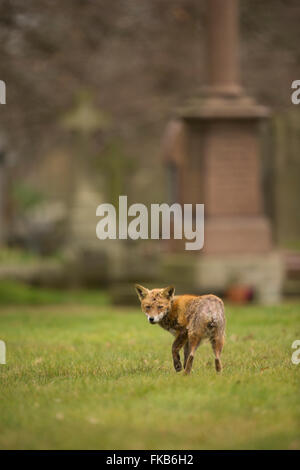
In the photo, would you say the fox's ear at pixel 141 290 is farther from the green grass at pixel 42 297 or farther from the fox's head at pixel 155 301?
the green grass at pixel 42 297

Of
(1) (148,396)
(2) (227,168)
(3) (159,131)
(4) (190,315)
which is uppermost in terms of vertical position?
(3) (159,131)

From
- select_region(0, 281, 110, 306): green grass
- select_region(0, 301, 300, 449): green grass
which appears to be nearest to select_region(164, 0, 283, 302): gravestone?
select_region(0, 281, 110, 306): green grass

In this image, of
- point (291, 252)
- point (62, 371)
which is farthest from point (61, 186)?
point (62, 371)

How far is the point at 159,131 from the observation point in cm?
3002

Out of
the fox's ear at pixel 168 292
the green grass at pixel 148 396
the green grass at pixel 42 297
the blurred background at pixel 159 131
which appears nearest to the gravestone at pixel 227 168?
the blurred background at pixel 159 131

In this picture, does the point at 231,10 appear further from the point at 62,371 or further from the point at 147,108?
the point at 147,108

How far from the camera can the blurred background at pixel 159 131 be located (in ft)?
48.4

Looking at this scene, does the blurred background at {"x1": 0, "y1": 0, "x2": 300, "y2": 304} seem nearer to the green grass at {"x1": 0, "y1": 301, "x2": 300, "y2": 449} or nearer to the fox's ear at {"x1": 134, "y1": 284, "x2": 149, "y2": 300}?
the green grass at {"x1": 0, "y1": 301, "x2": 300, "y2": 449}

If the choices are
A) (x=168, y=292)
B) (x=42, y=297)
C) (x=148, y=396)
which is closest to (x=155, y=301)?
(x=168, y=292)

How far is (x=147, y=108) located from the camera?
27.9 meters

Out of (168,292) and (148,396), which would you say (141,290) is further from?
(148,396)

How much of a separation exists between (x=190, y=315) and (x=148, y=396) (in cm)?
57

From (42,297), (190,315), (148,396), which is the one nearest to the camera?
(148,396)

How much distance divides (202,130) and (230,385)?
10.2 m
